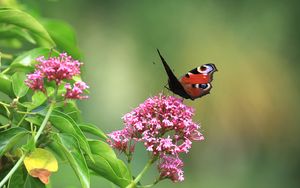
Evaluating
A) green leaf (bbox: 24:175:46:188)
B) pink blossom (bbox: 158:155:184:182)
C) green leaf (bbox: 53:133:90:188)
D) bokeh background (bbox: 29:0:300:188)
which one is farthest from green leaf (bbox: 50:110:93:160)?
bokeh background (bbox: 29:0:300:188)

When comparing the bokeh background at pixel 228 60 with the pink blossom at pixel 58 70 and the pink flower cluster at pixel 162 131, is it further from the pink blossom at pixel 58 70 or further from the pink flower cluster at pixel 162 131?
the pink blossom at pixel 58 70

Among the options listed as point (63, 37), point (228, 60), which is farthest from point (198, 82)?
point (228, 60)

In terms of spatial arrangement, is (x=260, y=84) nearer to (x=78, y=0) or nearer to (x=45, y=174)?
(x=78, y=0)

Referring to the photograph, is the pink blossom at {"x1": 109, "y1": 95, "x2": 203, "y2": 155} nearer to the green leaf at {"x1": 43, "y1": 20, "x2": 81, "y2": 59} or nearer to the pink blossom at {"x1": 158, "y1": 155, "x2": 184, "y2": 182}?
the pink blossom at {"x1": 158, "y1": 155, "x2": 184, "y2": 182}

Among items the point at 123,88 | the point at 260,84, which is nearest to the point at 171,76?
the point at 260,84

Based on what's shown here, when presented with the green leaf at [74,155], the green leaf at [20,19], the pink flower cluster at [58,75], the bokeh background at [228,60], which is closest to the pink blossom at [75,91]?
the pink flower cluster at [58,75]

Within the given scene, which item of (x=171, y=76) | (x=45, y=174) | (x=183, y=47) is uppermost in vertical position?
(x=183, y=47)
